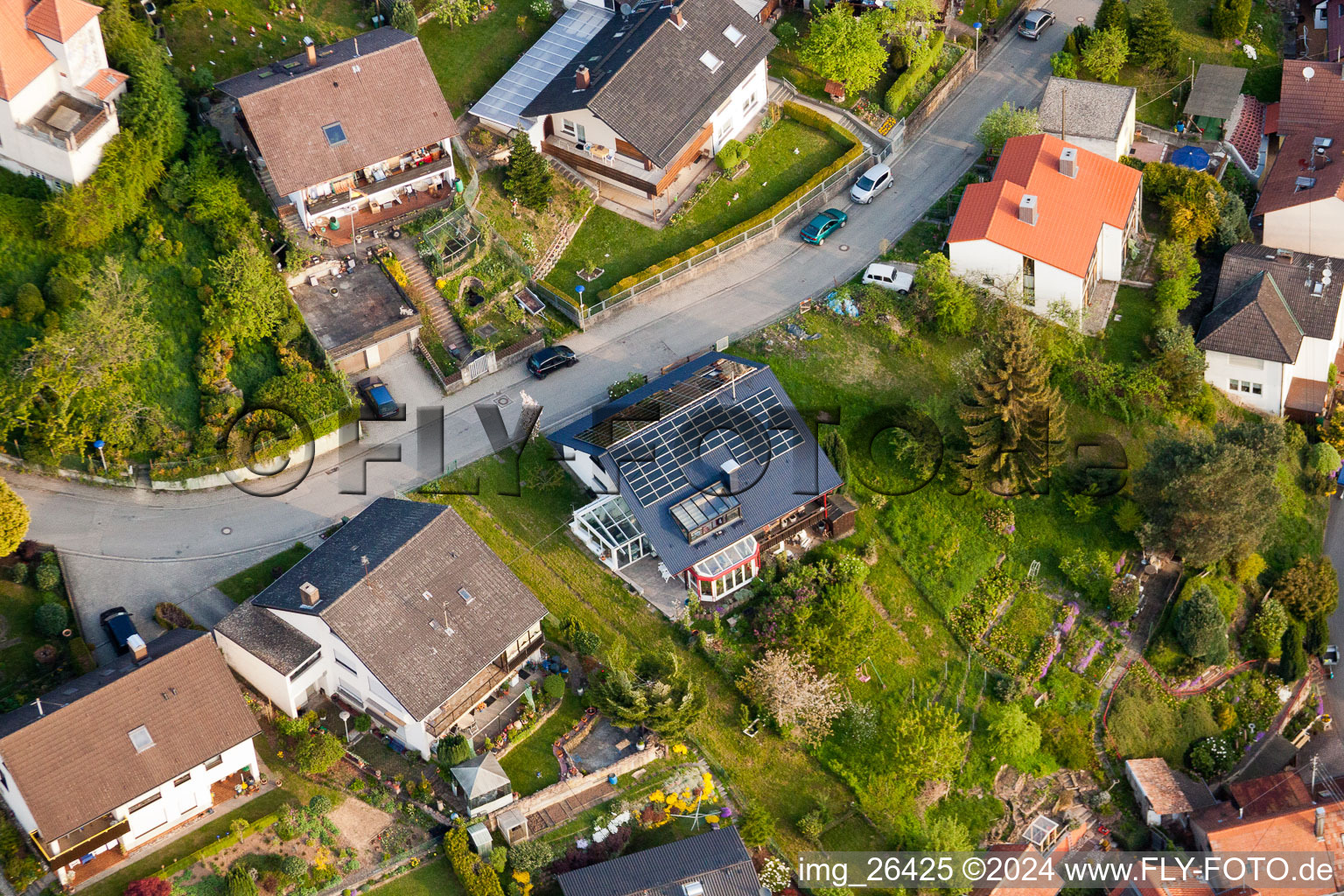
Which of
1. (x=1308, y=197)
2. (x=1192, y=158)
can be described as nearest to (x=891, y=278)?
(x=1192, y=158)

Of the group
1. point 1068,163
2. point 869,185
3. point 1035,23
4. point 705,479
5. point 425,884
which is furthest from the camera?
point 1035,23

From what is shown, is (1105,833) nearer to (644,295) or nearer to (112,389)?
(644,295)

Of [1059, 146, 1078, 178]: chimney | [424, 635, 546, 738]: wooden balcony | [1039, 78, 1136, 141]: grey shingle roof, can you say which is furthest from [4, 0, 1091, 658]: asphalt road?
[424, 635, 546, 738]: wooden balcony

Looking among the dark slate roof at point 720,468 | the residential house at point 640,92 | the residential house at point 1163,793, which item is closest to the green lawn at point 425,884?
the dark slate roof at point 720,468

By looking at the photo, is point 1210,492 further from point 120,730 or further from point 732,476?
point 120,730

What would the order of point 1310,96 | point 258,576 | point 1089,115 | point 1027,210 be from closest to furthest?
point 258,576, point 1027,210, point 1089,115, point 1310,96
